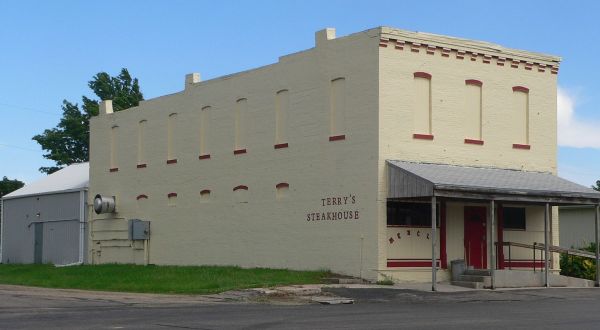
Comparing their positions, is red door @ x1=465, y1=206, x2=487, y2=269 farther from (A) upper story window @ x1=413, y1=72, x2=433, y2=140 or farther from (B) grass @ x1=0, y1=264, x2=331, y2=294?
(B) grass @ x1=0, y1=264, x2=331, y2=294

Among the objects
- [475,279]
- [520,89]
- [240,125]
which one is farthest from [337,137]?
[520,89]

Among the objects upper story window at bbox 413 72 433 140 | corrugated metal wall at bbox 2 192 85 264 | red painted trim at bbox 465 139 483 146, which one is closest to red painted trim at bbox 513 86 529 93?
red painted trim at bbox 465 139 483 146

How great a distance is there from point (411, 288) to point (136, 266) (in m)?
13.9

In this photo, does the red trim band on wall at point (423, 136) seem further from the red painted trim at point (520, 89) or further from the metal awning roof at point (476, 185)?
the red painted trim at point (520, 89)

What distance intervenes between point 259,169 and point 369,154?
5.75m

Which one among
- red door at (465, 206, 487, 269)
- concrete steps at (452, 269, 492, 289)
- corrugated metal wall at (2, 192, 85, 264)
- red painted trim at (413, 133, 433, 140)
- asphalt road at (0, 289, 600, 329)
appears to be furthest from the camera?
corrugated metal wall at (2, 192, 85, 264)

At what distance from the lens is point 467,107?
2997 centimetres

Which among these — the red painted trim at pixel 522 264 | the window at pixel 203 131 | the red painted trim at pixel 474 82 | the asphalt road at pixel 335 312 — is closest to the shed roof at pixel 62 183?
the window at pixel 203 131

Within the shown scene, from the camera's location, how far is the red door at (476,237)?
3005cm

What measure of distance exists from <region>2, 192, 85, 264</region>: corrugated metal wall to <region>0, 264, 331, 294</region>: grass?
544cm

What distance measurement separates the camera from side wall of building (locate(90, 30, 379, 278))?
1131 inches

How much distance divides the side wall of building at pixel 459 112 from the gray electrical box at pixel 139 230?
13.6 meters

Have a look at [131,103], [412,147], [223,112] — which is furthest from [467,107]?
[131,103]

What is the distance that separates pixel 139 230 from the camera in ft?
125
